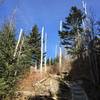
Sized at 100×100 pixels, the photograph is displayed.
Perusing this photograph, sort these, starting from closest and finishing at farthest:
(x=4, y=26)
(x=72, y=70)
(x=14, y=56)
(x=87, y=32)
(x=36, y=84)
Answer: (x=14, y=56) → (x=4, y=26) → (x=36, y=84) → (x=87, y=32) → (x=72, y=70)

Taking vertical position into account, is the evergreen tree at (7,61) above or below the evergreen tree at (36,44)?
below

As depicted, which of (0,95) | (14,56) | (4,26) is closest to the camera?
(0,95)

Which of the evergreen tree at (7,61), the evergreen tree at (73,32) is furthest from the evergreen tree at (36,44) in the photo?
the evergreen tree at (7,61)

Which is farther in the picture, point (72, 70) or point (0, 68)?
point (72, 70)

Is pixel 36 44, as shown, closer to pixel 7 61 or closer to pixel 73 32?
pixel 73 32

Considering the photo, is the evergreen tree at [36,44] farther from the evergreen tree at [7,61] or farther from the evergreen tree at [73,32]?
the evergreen tree at [7,61]

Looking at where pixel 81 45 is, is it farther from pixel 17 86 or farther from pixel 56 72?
pixel 17 86

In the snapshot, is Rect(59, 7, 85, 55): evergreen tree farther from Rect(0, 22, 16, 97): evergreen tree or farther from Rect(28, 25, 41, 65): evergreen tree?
Rect(0, 22, 16, 97): evergreen tree

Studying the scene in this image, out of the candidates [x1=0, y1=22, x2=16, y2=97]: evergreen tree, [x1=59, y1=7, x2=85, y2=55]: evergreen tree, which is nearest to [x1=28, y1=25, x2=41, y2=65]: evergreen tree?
[x1=59, y1=7, x2=85, y2=55]: evergreen tree

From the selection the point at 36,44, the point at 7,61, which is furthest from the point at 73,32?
the point at 7,61

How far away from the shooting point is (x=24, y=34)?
21.5 meters

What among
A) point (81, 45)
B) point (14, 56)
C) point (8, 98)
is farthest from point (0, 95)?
point (81, 45)

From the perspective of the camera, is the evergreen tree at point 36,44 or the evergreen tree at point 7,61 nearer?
the evergreen tree at point 7,61

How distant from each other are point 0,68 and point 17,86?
1.89 m
